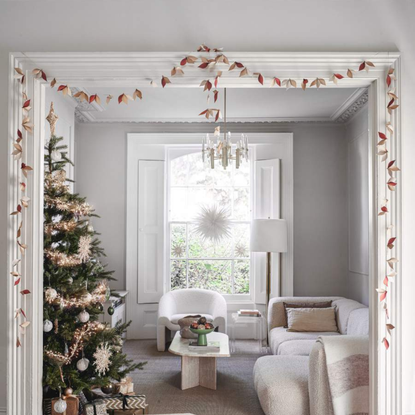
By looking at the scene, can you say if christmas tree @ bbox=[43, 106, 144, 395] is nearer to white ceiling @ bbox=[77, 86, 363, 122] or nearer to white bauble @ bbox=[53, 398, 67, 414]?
white bauble @ bbox=[53, 398, 67, 414]

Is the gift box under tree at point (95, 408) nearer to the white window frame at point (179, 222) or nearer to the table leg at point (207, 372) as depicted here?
the table leg at point (207, 372)

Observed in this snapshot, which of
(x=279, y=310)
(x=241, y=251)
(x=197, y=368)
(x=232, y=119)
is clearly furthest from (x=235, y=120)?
(x=197, y=368)

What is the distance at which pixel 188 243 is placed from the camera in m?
7.04

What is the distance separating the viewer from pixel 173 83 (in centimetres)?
297

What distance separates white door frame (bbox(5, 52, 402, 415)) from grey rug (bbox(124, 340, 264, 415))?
1509 millimetres

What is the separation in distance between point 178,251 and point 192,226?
396 mm

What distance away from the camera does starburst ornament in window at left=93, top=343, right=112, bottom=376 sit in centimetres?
336

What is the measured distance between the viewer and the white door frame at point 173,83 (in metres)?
2.88

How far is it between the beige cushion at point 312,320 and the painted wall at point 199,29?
279 centimetres

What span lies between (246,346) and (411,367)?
142 inches

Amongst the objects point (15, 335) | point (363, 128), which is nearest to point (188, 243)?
point (363, 128)

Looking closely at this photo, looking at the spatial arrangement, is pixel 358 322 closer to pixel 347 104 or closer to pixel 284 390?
pixel 284 390

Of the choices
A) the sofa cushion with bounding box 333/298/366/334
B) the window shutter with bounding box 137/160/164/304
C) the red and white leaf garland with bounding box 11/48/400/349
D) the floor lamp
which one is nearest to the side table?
the floor lamp

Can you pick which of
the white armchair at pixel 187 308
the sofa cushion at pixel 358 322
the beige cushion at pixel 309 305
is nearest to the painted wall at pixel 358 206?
the beige cushion at pixel 309 305
